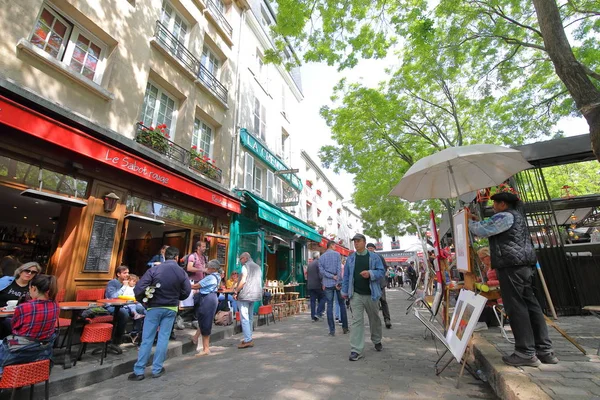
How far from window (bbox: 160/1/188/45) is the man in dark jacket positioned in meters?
7.49

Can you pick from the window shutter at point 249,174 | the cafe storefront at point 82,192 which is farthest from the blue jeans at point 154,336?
the window shutter at point 249,174

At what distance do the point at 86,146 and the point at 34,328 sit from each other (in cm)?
335

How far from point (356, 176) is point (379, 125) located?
13.8 ft

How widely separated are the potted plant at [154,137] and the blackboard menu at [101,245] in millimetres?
2028

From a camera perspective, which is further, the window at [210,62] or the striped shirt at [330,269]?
the window at [210,62]

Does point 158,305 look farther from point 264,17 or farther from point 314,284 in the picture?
point 264,17

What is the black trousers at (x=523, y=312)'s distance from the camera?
2836mm

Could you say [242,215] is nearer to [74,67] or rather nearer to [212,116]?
[212,116]

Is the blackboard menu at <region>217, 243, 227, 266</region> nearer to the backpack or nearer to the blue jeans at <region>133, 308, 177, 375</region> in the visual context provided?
the backpack

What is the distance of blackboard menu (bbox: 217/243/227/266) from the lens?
355 inches

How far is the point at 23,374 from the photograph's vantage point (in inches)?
98.9

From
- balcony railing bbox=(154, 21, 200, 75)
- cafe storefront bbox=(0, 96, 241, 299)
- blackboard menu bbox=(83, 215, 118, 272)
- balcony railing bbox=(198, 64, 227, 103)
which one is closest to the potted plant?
cafe storefront bbox=(0, 96, 241, 299)

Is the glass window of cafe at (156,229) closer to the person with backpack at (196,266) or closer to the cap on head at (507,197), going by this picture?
the person with backpack at (196,266)

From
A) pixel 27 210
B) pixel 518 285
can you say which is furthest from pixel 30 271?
pixel 518 285
